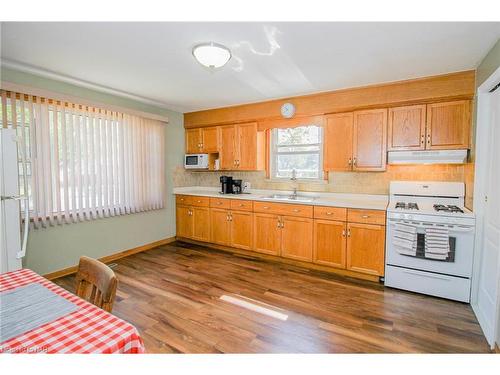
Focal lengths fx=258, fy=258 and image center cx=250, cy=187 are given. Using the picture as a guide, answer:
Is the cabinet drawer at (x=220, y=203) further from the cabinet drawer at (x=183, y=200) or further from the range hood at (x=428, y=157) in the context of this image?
the range hood at (x=428, y=157)

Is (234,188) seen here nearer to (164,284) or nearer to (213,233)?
(213,233)

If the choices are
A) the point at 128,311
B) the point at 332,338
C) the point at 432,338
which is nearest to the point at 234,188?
the point at 128,311

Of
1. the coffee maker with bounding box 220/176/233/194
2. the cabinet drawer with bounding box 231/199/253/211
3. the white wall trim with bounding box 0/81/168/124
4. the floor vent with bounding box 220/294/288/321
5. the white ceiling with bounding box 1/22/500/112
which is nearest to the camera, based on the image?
the white ceiling with bounding box 1/22/500/112

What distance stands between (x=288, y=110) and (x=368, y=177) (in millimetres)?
1445

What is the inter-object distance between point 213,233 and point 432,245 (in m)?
2.91

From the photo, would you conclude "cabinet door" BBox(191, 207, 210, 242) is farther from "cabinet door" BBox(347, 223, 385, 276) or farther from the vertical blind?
"cabinet door" BBox(347, 223, 385, 276)

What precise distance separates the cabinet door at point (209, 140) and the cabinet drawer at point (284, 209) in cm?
139

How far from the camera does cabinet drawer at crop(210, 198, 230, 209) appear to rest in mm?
4044

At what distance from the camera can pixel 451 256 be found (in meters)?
2.55

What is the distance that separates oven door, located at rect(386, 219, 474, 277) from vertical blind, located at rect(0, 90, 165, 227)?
11.5ft

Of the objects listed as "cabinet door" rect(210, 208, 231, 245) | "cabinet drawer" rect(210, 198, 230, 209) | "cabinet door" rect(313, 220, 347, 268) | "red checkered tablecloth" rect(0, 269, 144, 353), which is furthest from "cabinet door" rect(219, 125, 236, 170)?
"red checkered tablecloth" rect(0, 269, 144, 353)

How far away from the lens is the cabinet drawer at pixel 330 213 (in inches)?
123

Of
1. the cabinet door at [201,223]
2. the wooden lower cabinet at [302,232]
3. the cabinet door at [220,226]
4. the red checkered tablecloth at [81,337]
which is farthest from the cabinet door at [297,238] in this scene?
the red checkered tablecloth at [81,337]

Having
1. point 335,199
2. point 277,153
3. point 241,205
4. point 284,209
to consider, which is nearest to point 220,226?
point 241,205
